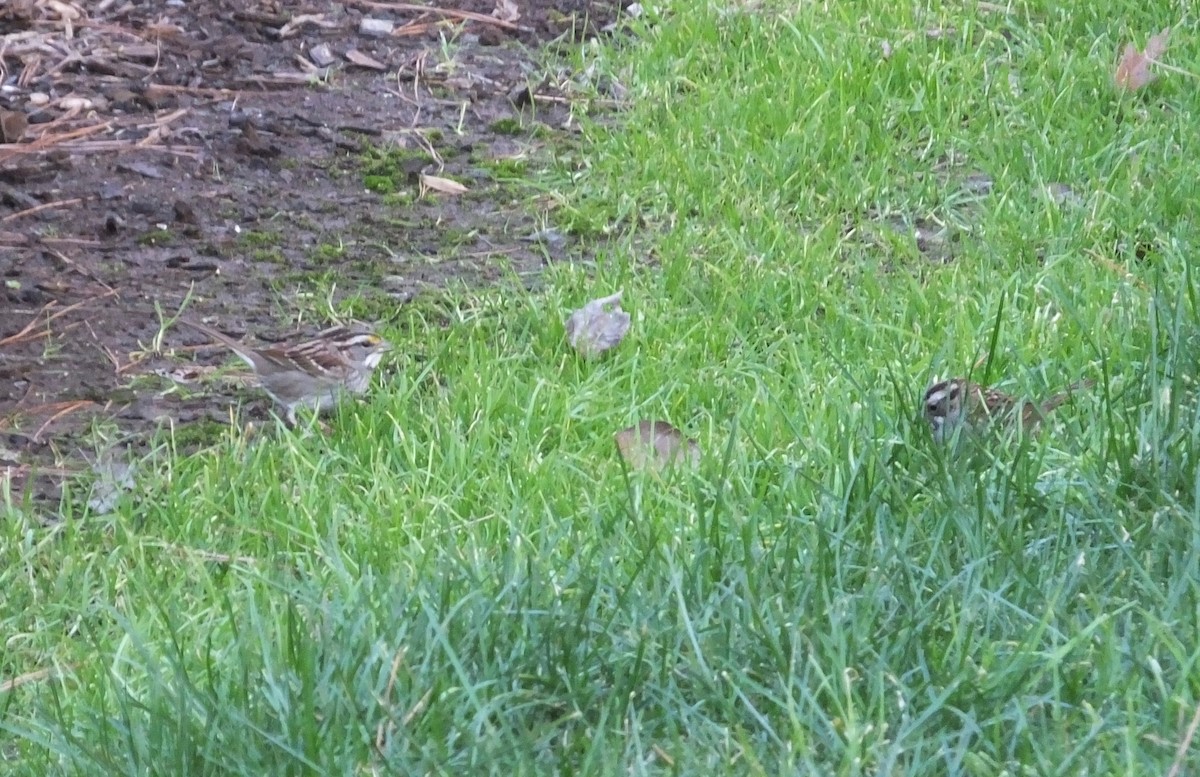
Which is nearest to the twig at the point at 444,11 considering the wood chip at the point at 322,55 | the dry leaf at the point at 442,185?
the wood chip at the point at 322,55

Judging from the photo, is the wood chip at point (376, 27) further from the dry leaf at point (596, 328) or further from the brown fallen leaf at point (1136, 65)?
the brown fallen leaf at point (1136, 65)

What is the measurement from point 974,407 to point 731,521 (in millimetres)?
790

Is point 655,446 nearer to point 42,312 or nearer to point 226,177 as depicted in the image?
point 42,312

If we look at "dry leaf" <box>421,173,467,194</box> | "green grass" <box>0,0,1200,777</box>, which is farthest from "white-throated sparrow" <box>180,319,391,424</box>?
"dry leaf" <box>421,173,467,194</box>

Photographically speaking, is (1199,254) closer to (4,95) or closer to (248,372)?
(248,372)

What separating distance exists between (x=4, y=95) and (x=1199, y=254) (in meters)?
4.60

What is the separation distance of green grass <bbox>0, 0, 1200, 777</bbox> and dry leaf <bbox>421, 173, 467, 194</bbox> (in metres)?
0.36

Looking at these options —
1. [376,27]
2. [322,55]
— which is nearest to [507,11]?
[376,27]

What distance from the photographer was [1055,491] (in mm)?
3256

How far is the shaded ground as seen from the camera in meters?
4.65

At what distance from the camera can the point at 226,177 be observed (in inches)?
226

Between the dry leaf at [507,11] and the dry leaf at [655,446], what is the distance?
3.51 metres

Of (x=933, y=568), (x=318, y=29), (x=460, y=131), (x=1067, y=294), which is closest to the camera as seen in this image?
(x=933, y=568)

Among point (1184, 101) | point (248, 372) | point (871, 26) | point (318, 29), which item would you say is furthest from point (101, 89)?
point (1184, 101)
